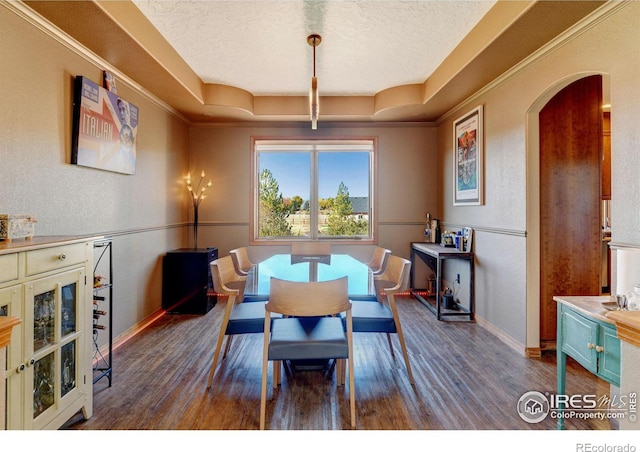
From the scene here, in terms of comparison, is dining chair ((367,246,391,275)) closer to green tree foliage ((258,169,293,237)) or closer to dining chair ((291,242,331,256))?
dining chair ((291,242,331,256))

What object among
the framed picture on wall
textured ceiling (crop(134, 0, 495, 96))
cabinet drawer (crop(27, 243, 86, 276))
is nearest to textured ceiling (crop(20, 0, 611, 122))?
textured ceiling (crop(134, 0, 495, 96))

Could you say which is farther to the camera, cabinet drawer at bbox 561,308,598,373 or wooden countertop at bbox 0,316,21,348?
cabinet drawer at bbox 561,308,598,373

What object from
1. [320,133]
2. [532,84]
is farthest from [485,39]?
[320,133]

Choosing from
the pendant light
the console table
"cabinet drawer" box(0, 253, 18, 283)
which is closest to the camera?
"cabinet drawer" box(0, 253, 18, 283)

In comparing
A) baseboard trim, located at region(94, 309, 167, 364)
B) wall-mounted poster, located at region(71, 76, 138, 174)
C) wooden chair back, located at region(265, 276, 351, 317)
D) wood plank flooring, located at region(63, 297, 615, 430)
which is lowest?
wood plank flooring, located at region(63, 297, 615, 430)

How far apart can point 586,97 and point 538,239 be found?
4.44 feet

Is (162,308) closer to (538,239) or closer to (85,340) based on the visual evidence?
(85,340)

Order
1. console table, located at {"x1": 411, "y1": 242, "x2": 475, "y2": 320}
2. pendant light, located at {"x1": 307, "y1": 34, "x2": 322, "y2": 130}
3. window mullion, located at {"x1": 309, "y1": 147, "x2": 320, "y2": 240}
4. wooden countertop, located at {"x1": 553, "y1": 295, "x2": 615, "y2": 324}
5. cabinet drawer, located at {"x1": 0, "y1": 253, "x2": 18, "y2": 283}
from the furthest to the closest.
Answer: window mullion, located at {"x1": 309, "y1": 147, "x2": 320, "y2": 240} → console table, located at {"x1": 411, "y1": 242, "x2": 475, "y2": 320} → pendant light, located at {"x1": 307, "y1": 34, "x2": 322, "y2": 130} → wooden countertop, located at {"x1": 553, "y1": 295, "x2": 615, "y2": 324} → cabinet drawer, located at {"x1": 0, "y1": 253, "x2": 18, "y2": 283}

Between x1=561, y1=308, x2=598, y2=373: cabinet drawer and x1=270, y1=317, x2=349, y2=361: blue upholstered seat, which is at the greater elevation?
x1=561, y1=308, x2=598, y2=373: cabinet drawer

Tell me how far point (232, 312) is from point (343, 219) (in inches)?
115

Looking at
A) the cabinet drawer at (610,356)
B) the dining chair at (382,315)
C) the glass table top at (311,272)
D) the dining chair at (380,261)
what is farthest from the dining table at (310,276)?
the cabinet drawer at (610,356)

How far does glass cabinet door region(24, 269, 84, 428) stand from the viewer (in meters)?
1.49

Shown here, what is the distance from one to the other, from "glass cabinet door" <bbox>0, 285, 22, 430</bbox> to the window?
11.6ft

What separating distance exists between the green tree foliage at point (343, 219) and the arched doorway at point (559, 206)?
252 cm
